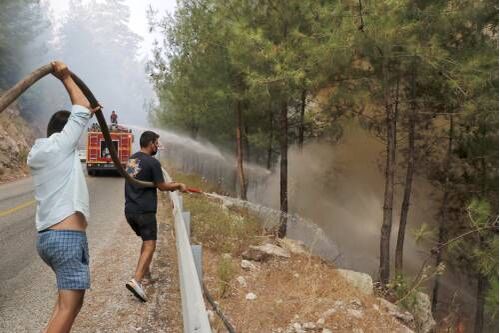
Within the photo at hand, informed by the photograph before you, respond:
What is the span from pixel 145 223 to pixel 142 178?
0.52 meters

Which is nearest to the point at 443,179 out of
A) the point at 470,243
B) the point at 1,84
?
the point at 470,243

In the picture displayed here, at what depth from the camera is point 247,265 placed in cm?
734

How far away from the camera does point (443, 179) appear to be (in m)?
16.8

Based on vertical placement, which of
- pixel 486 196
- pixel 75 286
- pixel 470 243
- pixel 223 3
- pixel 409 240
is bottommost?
pixel 409 240

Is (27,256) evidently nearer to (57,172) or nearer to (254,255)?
(254,255)

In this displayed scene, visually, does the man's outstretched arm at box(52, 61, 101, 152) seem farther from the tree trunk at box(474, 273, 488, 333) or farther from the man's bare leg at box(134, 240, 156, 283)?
the tree trunk at box(474, 273, 488, 333)

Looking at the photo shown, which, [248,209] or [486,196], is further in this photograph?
[486,196]

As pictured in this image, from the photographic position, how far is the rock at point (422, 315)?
27.8 ft

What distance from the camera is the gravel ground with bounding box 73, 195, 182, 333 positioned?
4.44m

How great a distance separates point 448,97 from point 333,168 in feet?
41.9

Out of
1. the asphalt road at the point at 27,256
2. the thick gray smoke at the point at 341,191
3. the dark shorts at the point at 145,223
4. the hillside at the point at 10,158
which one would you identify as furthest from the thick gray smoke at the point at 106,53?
the dark shorts at the point at 145,223

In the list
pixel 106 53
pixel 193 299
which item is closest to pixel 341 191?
pixel 193 299

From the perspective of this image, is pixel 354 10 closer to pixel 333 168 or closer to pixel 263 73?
pixel 263 73

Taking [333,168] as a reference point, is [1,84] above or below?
above
